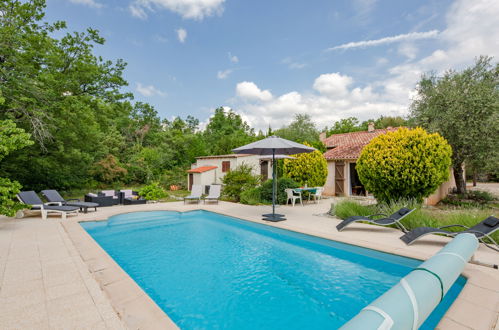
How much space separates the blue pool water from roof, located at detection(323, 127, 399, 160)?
37.1 ft

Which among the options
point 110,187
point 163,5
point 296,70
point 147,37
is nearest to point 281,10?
point 296,70

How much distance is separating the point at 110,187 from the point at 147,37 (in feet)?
41.0

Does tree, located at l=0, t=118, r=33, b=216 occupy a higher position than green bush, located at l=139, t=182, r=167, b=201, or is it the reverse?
tree, located at l=0, t=118, r=33, b=216

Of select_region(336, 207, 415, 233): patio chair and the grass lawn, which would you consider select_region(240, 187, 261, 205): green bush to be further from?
select_region(336, 207, 415, 233): patio chair

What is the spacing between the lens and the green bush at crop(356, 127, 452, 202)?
26.5 feet

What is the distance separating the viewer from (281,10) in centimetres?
1293

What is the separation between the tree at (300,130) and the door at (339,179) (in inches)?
633

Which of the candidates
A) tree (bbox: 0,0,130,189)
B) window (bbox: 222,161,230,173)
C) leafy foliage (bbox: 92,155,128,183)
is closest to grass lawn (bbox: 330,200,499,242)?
window (bbox: 222,161,230,173)

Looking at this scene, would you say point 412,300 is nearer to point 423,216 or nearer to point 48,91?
point 423,216

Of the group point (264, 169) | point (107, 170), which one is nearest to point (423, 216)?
point (264, 169)

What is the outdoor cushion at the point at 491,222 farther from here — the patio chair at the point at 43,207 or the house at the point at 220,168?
the house at the point at 220,168

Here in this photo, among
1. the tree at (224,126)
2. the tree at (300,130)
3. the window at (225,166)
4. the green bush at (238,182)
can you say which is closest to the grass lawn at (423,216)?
the green bush at (238,182)

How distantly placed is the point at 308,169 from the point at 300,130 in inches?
834

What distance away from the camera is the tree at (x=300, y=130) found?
32938 millimetres
